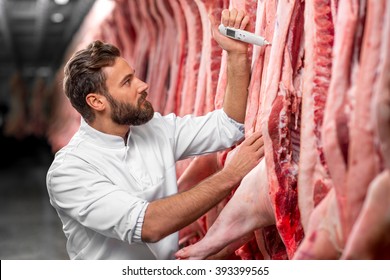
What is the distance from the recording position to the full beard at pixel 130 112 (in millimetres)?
2768

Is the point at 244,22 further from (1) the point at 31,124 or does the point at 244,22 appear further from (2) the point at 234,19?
(1) the point at 31,124

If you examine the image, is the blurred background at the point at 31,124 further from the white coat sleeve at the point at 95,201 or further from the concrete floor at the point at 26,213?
the white coat sleeve at the point at 95,201

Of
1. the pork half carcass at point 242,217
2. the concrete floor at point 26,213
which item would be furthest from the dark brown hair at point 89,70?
the concrete floor at point 26,213

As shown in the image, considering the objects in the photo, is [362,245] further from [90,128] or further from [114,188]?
[90,128]

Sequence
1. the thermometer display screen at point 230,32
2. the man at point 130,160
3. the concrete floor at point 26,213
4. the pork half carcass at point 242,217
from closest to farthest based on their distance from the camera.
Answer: the pork half carcass at point 242,217
the man at point 130,160
the thermometer display screen at point 230,32
the concrete floor at point 26,213

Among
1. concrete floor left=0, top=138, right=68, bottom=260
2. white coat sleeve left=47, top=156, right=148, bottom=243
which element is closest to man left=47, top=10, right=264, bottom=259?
white coat sleeve left=47, top=156, right=148, bottom=243

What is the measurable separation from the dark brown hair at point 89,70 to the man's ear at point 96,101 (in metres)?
0.02

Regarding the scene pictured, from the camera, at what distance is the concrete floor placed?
22.1 feet

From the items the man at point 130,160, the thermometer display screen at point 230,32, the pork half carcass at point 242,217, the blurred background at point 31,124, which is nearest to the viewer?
the pork half carcass at point 242,217

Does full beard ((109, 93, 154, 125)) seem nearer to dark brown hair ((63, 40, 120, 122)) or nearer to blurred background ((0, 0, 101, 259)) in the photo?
dark brown hair ((63, 40, 120, 122))

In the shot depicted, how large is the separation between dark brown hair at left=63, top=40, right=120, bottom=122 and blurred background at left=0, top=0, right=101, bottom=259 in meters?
3.39

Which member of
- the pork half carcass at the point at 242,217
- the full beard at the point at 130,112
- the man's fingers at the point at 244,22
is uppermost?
the man's fingers at the point at 244,22

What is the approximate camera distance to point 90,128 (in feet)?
9.39

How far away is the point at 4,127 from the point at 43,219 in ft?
23.6
